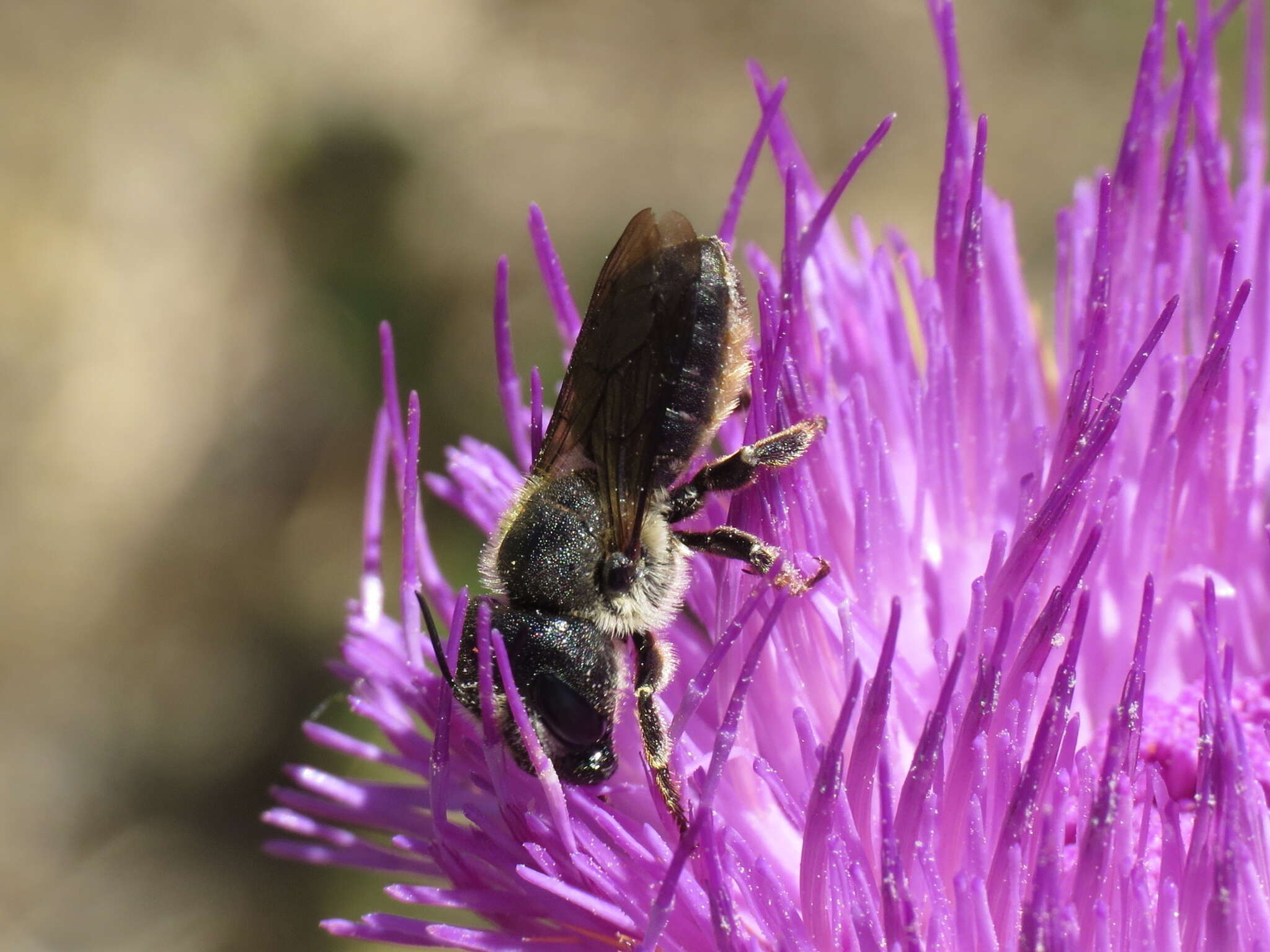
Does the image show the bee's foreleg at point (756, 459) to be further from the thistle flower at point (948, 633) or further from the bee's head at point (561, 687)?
the bee's head at point (561, 687)

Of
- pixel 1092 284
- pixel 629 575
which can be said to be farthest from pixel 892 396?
pixel 629 575

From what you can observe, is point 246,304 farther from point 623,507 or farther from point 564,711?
point 564,711

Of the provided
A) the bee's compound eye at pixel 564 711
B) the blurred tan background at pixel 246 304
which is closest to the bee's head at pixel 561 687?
the bee's compound eye at pixel 564 711

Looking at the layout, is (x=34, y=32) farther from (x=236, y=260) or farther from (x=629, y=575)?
(x=629, y=575)

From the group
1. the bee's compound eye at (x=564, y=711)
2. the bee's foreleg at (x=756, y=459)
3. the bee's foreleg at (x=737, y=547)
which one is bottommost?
the bee's compound eye at (x=564, y=711)

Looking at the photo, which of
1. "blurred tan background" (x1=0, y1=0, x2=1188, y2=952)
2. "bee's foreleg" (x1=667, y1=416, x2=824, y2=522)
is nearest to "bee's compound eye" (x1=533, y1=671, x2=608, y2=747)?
"bee's foreleg" (x1=667, y1=416, x2=824, y2=522)

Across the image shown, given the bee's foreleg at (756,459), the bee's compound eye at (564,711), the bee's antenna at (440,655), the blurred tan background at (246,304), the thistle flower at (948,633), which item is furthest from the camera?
the blurred tan background at (246,304)

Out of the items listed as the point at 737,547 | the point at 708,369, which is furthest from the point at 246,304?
the point at 737,547
